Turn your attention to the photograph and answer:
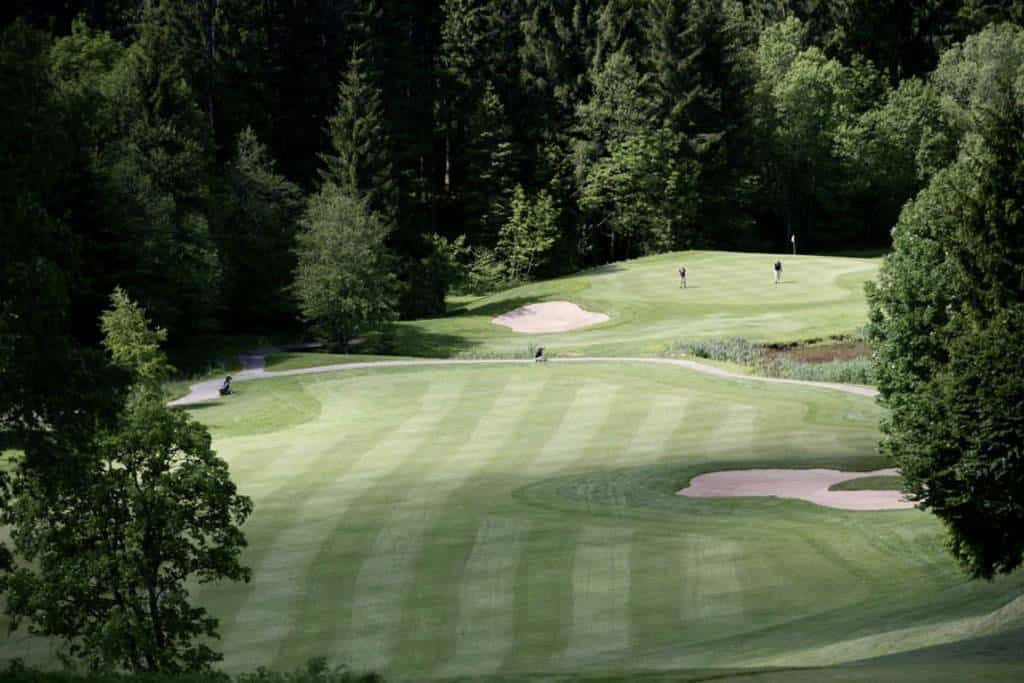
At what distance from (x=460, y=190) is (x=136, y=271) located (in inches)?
1677

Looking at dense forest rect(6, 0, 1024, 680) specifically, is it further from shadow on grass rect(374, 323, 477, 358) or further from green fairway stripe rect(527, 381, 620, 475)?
green fairway stripe rect(527, 381, 620, 475)

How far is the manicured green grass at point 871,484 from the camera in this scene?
110 ft

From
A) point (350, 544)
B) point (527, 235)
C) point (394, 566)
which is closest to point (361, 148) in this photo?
point (527, 235)

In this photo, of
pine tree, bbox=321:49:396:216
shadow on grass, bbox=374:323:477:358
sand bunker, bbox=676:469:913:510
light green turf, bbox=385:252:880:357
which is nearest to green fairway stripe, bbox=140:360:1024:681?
sand bunker, bbox=676:469:913:510

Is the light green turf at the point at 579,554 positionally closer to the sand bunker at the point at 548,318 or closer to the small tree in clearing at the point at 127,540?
the small tree in clearing at the point at 127,540

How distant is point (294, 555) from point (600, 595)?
7596mm

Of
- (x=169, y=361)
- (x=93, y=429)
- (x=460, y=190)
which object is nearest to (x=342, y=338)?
(x=169, y=361)

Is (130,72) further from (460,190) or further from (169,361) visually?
(460,190)

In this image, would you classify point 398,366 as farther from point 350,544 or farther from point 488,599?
point 488,599

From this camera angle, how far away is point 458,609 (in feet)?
79.0

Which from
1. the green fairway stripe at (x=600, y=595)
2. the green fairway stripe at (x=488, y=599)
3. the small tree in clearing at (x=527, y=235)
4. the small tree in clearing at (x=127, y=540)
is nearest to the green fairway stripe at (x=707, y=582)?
the green fairway stripe at (x=600, y=595)

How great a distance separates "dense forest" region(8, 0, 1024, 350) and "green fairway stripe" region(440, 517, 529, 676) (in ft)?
160

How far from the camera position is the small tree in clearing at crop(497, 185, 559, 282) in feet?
315

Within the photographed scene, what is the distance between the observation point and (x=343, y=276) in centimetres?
Result: 7050
